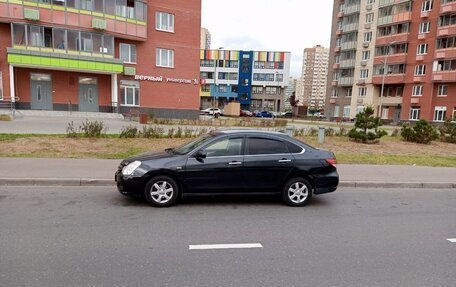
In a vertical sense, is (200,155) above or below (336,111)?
below

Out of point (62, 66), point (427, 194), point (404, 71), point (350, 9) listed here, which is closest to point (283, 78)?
point (350, 9)

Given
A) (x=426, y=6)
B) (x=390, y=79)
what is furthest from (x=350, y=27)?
(x=390, y=79)

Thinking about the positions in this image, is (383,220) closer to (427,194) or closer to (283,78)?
(427,194)

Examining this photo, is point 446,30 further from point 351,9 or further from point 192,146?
point 192,146

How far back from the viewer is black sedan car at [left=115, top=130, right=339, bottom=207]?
244 inches

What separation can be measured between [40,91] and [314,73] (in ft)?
435

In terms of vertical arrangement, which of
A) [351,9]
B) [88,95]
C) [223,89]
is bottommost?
[88,95]

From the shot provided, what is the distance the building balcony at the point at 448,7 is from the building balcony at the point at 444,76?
8.30m

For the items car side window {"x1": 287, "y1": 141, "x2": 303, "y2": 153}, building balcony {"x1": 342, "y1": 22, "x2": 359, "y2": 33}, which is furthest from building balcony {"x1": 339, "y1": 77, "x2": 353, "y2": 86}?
car side window {"x1": 287, "y1": 141, "x2": 303, "y2": 153}

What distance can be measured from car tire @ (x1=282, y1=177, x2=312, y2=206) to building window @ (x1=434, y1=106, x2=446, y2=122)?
49.7 m

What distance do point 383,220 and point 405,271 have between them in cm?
213

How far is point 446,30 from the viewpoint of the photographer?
45.4 m

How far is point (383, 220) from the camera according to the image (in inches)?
232

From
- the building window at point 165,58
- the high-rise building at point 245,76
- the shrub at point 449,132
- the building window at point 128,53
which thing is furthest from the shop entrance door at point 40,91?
the high-rise building at point 245,76
